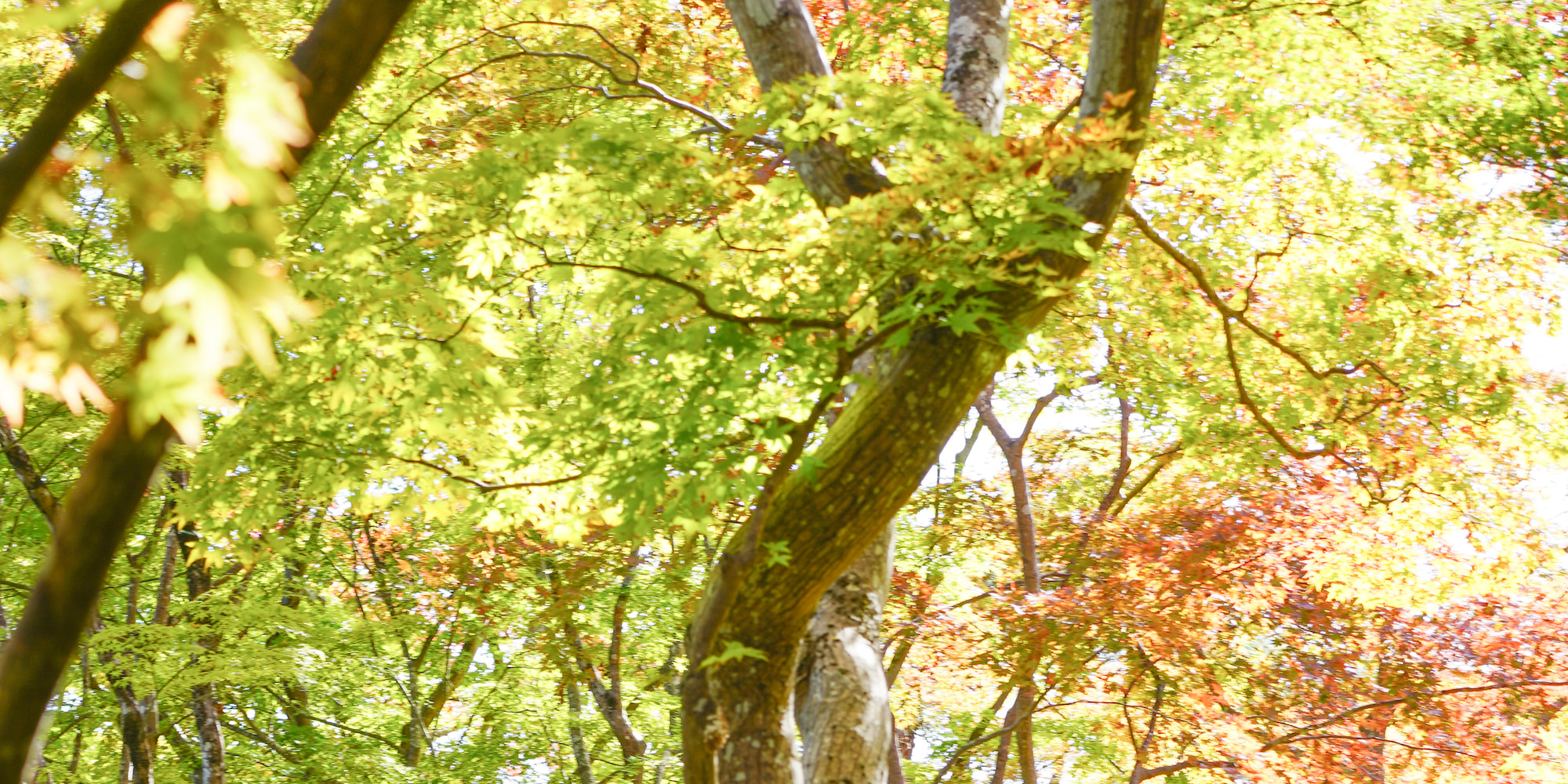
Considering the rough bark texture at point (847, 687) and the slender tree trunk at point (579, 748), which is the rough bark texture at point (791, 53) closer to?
the rough bark texture at point (847, 687)

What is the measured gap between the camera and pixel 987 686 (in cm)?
1200

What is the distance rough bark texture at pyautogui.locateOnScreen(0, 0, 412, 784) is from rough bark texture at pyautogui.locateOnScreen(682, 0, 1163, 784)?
309 centimetres

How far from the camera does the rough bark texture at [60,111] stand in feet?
3.78

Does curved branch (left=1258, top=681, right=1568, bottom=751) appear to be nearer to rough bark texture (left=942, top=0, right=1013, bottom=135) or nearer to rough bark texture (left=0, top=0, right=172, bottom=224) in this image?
rough bark texture (left=942, top=0, right=1013, bottom=135)

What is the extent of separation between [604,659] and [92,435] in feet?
14.7

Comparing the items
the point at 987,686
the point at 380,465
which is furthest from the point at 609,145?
the point at 987,686

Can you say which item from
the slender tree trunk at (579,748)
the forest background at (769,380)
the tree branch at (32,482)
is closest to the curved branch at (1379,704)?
the forest background at (769,380)

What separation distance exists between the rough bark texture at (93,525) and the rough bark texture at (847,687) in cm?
391

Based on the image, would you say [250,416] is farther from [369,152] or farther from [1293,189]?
[1293,189]

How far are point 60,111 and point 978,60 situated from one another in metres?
5.23

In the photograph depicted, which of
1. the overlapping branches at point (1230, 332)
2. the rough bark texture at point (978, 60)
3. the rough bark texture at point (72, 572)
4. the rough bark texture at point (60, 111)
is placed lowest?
the rough bark texture at point (72, 572)

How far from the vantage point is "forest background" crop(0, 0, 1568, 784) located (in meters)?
1.52

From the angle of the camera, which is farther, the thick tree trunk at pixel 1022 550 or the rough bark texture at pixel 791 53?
the thick tree trunk at pixel 1022 550

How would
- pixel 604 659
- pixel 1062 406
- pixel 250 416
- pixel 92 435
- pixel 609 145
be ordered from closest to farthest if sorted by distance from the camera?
pixel 609 145
pixel 250 416
pixel 92 435
pixel 604 659
pixel 1062 406
